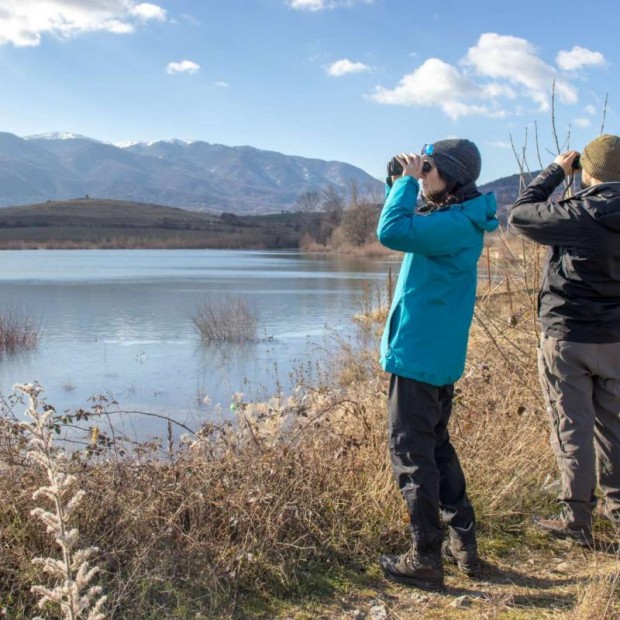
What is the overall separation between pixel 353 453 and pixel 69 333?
13.9 metres

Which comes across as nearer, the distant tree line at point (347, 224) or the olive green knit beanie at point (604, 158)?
the olive green knit beanie at point (604, 158)

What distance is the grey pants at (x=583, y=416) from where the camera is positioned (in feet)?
10.5

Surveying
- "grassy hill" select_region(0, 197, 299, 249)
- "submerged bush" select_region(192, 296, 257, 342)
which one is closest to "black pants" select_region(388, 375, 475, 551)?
"submerged bush" select_region(192, 296, 257, 342)

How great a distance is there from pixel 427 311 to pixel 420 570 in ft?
3.57

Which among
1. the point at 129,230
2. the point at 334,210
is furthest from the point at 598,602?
the point at 334,210

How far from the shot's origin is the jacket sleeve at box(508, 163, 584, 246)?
10.0 ft

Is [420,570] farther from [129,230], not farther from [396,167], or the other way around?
[129,230]

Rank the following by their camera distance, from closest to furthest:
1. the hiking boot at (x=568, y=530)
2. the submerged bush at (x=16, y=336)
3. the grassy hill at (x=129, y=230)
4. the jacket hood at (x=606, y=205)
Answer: the jacket hood at (x=606, y=205)
the hiking boot at (x=568, y=530)
the submerged bush at (x=16, y=336)
the grassy hill at (x=129, y=230)

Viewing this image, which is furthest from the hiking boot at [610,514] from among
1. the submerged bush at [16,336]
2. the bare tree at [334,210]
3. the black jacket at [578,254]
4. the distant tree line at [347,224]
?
the bare tree at [334,210]

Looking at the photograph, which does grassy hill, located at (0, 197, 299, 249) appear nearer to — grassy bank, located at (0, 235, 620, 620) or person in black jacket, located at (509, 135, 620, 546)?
grassy bank, located at (0, 235, 620, 620)

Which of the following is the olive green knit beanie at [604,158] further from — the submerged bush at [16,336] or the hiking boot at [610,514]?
the submerged bush at [16,336]

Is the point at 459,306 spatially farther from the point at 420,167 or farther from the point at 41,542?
the point at 41,542

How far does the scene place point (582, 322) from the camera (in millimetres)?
3170

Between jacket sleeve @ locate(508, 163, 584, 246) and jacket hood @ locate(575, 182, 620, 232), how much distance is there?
0.16 feet
